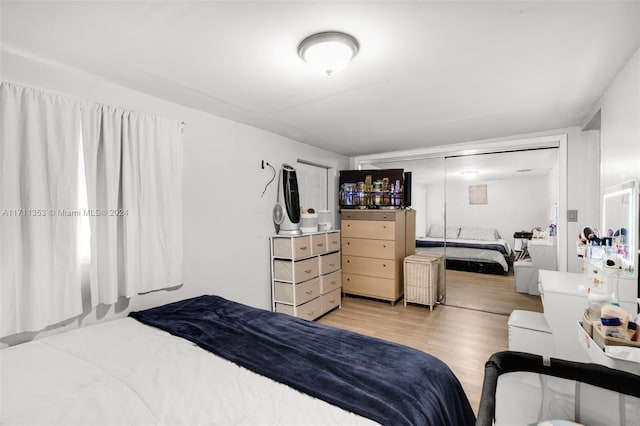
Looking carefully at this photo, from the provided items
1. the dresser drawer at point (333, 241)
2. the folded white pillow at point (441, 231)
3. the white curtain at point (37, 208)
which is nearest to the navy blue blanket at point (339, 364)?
the white curtain at point (37, 208)

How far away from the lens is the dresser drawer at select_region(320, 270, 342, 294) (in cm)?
363

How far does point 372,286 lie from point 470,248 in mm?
1651

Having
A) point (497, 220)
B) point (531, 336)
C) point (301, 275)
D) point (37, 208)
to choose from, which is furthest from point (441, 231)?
point (37, 208)

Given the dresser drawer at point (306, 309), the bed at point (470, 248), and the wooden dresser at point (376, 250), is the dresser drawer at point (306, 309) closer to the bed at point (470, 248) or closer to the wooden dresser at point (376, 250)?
the wooden dresser at point (376, 250)

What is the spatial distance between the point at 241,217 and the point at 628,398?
2.88 meters

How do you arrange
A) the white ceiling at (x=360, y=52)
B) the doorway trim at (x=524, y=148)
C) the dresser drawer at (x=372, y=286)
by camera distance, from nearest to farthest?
1. the white ceiling at (x=360, y=52)
2. the doorway trim at (x=524, y=148)
3. the dresser drawer at (x=372, y=286)

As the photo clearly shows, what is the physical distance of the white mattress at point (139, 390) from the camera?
3.42 ft

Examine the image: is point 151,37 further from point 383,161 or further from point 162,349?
point 383,161

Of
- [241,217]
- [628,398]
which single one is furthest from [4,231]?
[628,398]

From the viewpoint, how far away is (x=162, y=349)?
60.8 inches

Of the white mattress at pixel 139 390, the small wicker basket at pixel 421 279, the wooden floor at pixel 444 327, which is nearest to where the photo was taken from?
the white mattress at pixel 139 390

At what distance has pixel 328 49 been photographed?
152 centimetres

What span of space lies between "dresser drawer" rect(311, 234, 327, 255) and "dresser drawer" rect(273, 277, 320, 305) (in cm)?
37

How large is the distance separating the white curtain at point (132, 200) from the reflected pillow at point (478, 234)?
384 centimetres
